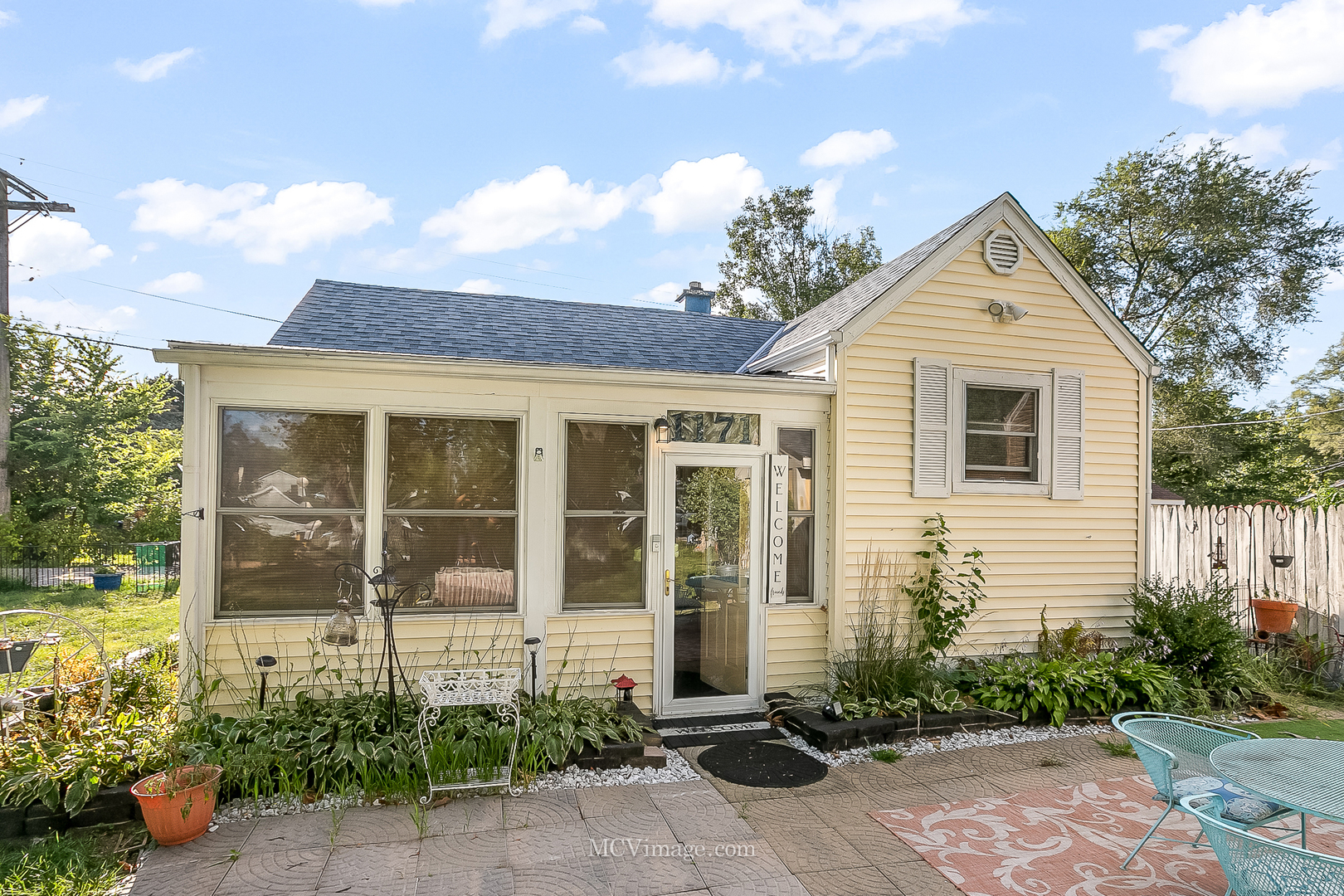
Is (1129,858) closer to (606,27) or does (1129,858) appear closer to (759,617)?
(759,617)

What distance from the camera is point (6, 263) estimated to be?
595 inches

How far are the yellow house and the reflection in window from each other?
26 mm

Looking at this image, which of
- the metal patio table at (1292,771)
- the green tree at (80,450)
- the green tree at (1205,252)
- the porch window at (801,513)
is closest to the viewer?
the metal patio table at (1292,771)

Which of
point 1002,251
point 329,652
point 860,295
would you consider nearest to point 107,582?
point 329,652

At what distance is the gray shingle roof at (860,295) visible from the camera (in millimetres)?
6457

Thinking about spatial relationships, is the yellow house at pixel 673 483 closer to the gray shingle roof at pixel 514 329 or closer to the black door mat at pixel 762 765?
the gray shingle roof at pixel 514 329

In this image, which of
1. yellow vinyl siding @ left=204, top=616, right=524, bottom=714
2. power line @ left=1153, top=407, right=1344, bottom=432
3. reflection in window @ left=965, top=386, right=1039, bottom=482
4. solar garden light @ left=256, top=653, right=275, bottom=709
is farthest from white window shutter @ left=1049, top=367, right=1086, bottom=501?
power line @ left=1153, top=407, right=1344, bottom=432

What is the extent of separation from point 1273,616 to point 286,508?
923cm

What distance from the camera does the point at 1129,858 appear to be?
3508 mm

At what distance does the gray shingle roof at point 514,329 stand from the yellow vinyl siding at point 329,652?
9.40 feet

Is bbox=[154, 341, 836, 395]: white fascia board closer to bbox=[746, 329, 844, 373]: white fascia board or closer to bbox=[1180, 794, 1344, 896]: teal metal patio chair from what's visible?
bbox=[746, 329, 844, 373]: white fascia board

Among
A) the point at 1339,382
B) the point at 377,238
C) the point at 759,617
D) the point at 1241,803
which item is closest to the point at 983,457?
the point at 759,617

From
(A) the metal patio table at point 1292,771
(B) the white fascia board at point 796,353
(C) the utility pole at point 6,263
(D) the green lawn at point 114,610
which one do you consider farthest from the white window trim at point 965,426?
(C) the utility pole at point 6,263

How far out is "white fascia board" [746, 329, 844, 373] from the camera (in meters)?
6.13
